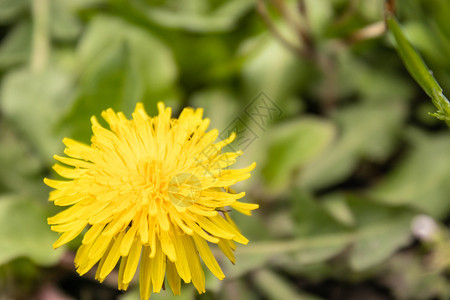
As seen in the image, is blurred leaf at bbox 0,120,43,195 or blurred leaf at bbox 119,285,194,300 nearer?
blurred leaf at bbox 119,285,194,300

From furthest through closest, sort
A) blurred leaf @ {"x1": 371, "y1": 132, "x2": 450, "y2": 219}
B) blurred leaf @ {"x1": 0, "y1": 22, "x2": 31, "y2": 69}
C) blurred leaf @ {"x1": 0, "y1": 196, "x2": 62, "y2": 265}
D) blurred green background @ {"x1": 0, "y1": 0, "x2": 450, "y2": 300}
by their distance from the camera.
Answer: blurred leaf @ {"x1": 0, "y1": 22, "x2": 31, "y2": 69} < blurred leaf @ {"x1": 371, "y1": 132, "x2": 450, "y2": 219} < blurred green background @ {"x1": 0, "y1": 0, "x2": 450, "y2": 300} < blurred leaf @ {"x1": 0, "y1": 196, "x2": 62, "y2": 265}

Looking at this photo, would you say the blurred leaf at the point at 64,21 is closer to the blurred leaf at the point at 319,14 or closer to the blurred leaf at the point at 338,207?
the blurred leaf at the point at 319,14

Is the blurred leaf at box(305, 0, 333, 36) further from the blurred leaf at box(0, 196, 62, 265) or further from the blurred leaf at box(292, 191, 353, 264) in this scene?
the blurred leaf at box(0, 196, 62, 265)

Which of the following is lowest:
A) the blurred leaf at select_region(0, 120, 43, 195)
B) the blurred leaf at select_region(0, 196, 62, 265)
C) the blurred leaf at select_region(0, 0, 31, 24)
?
the blurred leaf at select_region(0, 196, 62, 265)

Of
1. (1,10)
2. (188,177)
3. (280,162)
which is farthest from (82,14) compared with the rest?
(188,177)

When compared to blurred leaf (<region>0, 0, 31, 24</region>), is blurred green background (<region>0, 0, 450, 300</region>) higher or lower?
lower

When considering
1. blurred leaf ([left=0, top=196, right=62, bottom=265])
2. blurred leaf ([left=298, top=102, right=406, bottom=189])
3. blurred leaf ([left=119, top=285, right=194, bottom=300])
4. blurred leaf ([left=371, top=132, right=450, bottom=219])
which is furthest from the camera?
blurred leaf ([left=298, top=102, right=406, bottom=189])

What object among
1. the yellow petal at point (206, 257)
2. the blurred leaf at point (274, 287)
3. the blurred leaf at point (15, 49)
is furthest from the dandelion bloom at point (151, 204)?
the blurred leaf at point (15, 49)

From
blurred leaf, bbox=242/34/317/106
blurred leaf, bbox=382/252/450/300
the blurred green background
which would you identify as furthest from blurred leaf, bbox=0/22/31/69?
blurred leaf, bbox=382/252/450/300
